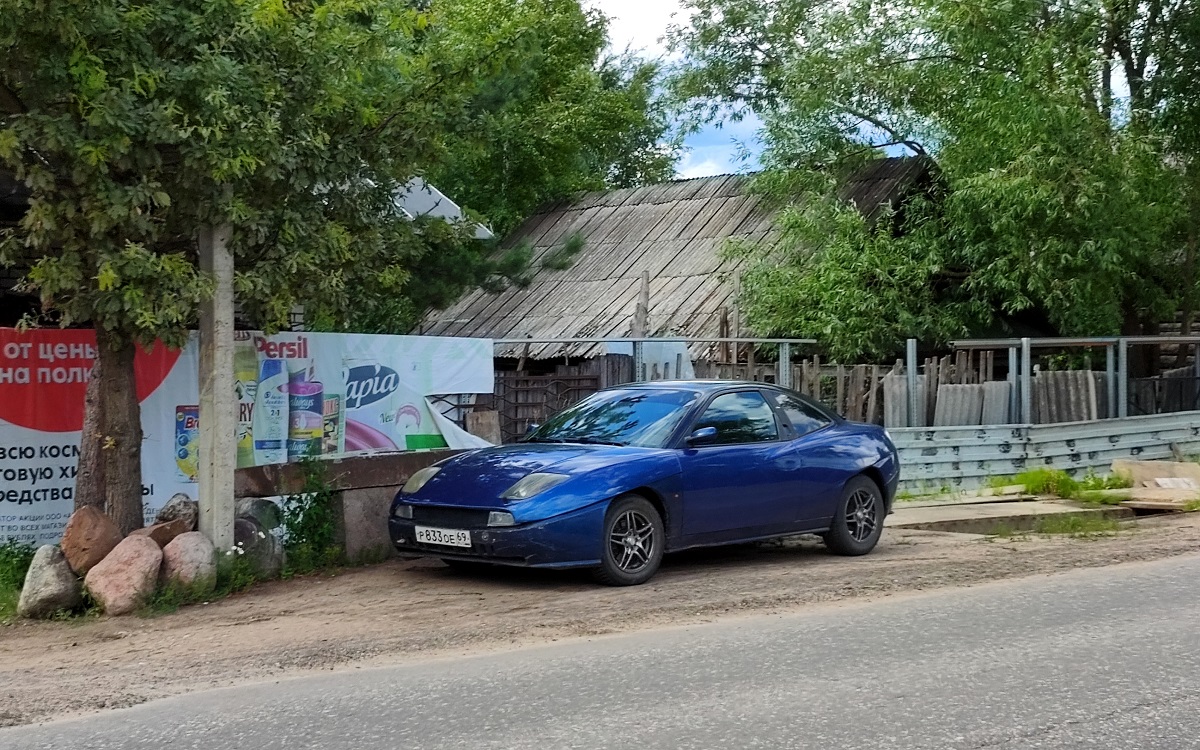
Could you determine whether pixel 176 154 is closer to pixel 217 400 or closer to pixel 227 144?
pixel 227 144

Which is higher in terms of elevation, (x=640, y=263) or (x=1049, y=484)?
(x=640, y=263)

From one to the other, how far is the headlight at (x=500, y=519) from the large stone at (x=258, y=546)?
6.36 feet

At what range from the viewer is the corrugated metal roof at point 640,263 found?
19.6 metres

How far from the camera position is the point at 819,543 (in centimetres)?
1163

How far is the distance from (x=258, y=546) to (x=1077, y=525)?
8.26m

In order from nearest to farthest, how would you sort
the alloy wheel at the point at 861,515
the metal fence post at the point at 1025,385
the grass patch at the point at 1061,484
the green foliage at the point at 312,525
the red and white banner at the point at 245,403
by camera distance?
the red and white banner at the point at 245,403
the green foliage at the point at 312,525
the alloy wheel at the point at 861,515
the grass patch at the point at 1061,484
the metal fence post at the point at 1025,385

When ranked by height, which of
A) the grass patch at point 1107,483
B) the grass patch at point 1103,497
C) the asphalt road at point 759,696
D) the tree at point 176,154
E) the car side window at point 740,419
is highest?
the tree at point 176,154

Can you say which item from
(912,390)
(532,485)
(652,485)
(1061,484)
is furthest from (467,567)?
(1061,484)

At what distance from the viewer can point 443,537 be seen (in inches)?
353

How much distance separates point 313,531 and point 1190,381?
46.5 ft

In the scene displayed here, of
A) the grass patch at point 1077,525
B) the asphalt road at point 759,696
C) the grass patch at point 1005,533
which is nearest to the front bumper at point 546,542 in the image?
the asphalt road at point 759,696

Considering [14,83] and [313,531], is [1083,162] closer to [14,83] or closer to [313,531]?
[313,531]

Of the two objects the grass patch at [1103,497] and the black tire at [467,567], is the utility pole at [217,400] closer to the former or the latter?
the black tire at [467,567]

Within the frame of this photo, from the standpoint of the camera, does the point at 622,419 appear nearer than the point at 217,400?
No
